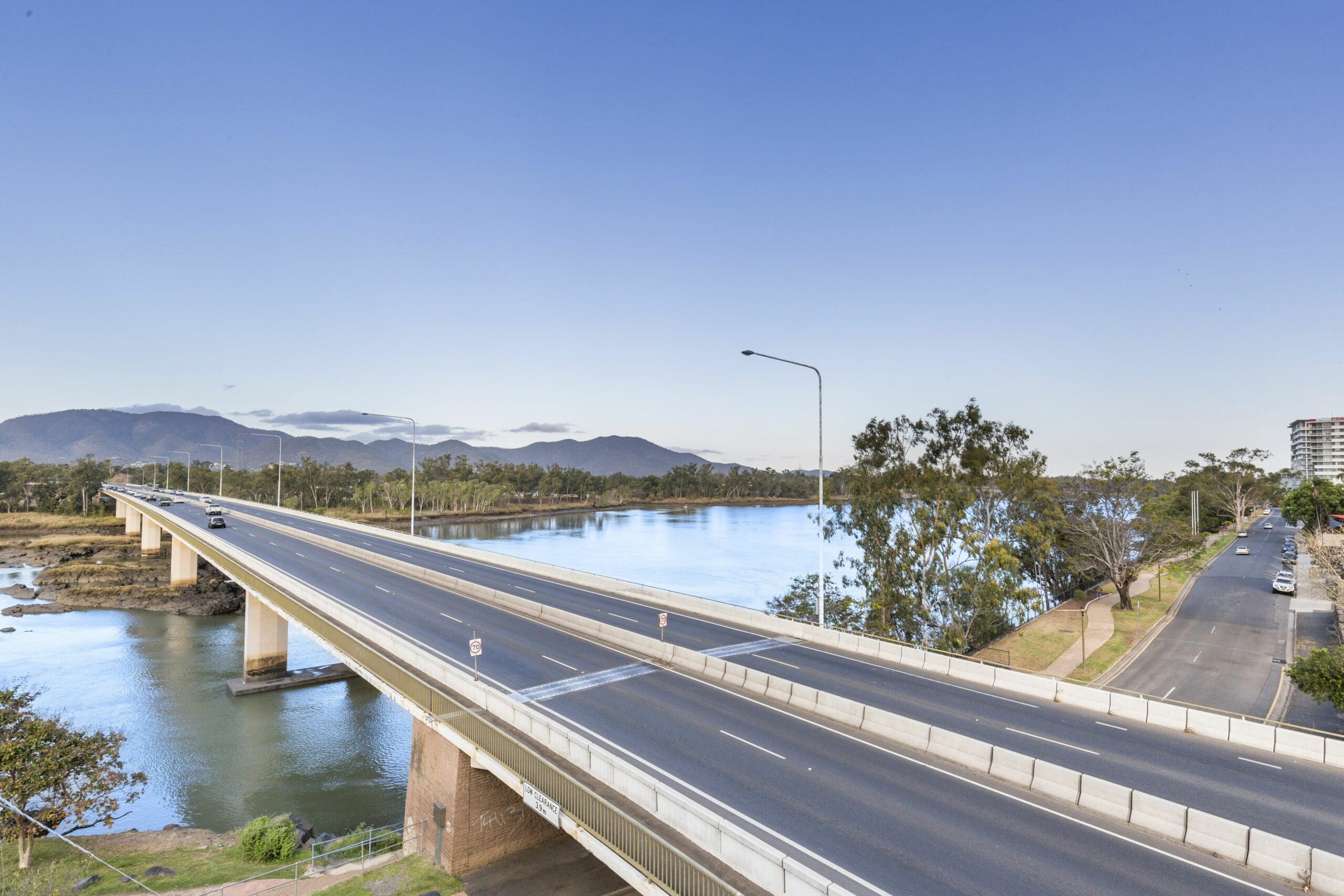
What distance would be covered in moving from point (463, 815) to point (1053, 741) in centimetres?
1541

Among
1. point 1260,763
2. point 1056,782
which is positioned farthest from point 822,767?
point 1260,763

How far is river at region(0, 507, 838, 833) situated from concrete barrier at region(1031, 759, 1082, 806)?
23.0 m

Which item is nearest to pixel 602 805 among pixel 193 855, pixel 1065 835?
pixel 1065 835

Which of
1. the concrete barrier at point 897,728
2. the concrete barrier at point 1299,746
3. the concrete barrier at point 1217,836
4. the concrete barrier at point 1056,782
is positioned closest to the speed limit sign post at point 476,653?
the concrete barrier at point 897,728

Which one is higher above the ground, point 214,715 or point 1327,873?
point 1327,873

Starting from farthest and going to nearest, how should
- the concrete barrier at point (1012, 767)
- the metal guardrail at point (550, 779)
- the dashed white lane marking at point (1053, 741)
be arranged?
the dashed white lane marking at point (1053, 741) < the concrete barrier at point (1012, 767) < the metal guardrail at point (550, 779)

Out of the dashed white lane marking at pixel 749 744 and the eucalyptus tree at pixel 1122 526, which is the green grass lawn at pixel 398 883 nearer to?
the dashed white lane marking at pixel 749 744

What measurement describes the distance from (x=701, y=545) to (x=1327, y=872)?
3969 inches

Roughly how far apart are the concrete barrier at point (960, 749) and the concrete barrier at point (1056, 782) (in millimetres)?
952

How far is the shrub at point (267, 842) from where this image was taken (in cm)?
2070

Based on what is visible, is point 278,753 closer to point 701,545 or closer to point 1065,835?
point 1065,835

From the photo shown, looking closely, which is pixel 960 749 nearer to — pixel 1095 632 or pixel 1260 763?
pixel 1260 763

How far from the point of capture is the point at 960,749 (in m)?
14.9

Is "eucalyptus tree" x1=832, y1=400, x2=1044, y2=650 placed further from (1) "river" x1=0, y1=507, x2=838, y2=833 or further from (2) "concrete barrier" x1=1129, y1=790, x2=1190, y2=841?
(2) "concrete barrier" x1=1129, y1=790, x2=1190, y2=841
